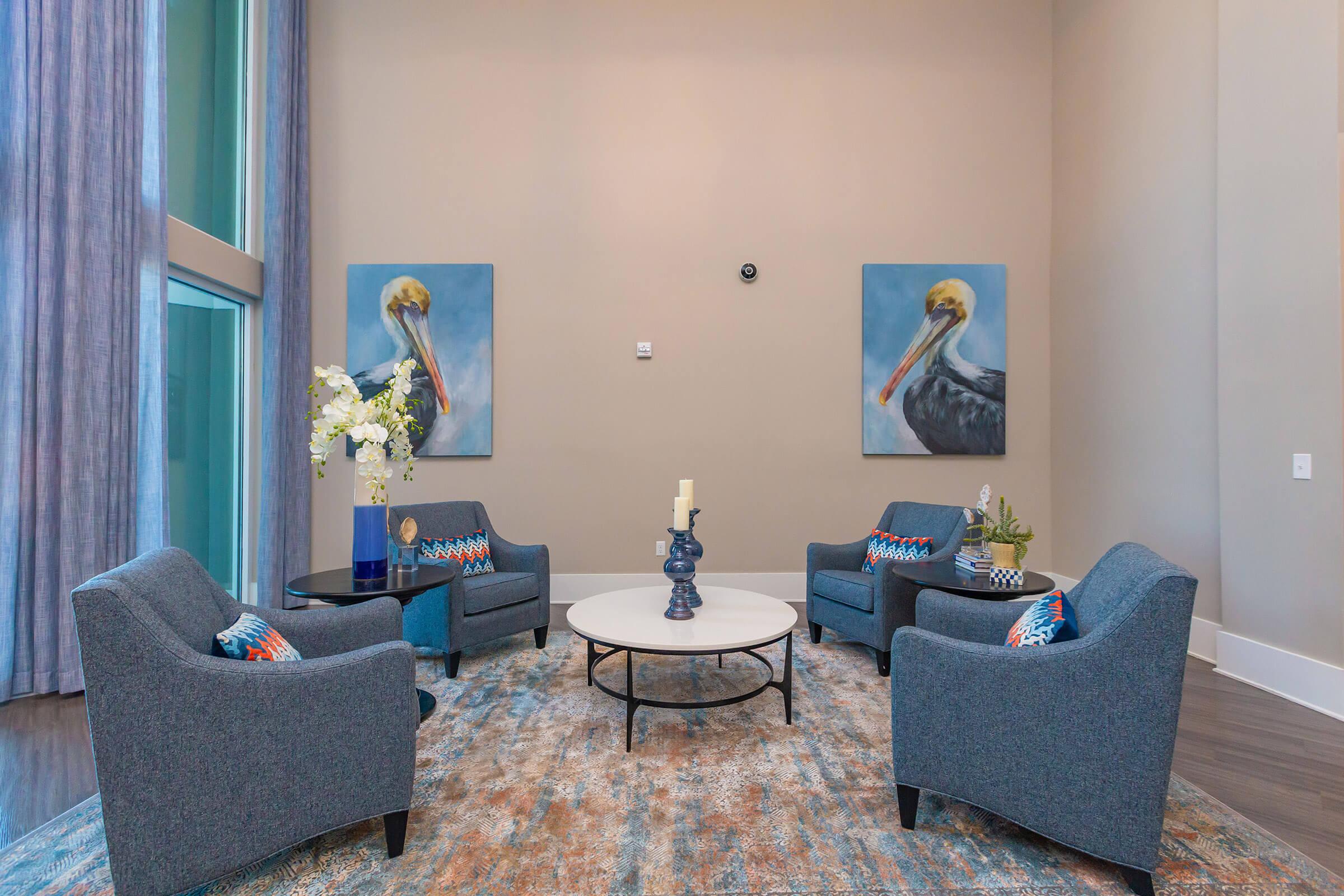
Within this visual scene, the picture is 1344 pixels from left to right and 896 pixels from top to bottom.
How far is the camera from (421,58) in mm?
4707

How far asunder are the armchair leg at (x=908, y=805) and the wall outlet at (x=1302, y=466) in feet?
8.50

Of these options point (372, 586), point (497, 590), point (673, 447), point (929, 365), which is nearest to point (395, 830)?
point (372, 586)

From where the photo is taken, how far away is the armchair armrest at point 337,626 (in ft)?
6.84

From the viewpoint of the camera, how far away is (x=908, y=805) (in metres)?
1.87

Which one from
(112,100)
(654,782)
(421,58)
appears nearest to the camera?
(654,782)

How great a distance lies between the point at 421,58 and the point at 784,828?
5.53m

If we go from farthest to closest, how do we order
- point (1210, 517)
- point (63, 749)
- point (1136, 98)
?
point (1136, 98) → point (1210, 517) → point (63, 749)

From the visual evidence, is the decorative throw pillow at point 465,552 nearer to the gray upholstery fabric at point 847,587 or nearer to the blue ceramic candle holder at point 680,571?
the blue ceramic candle holder at point 680,571

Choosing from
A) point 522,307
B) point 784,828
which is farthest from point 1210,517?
point 522,307

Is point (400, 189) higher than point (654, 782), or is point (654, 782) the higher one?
point (400, 189)

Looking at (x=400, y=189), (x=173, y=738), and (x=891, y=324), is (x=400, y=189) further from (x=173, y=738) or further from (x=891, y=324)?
(x=173, y=738)

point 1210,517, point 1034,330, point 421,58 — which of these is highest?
point 421,58

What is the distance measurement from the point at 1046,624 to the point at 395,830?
2.01 meters

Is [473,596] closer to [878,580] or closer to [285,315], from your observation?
[878,580]
